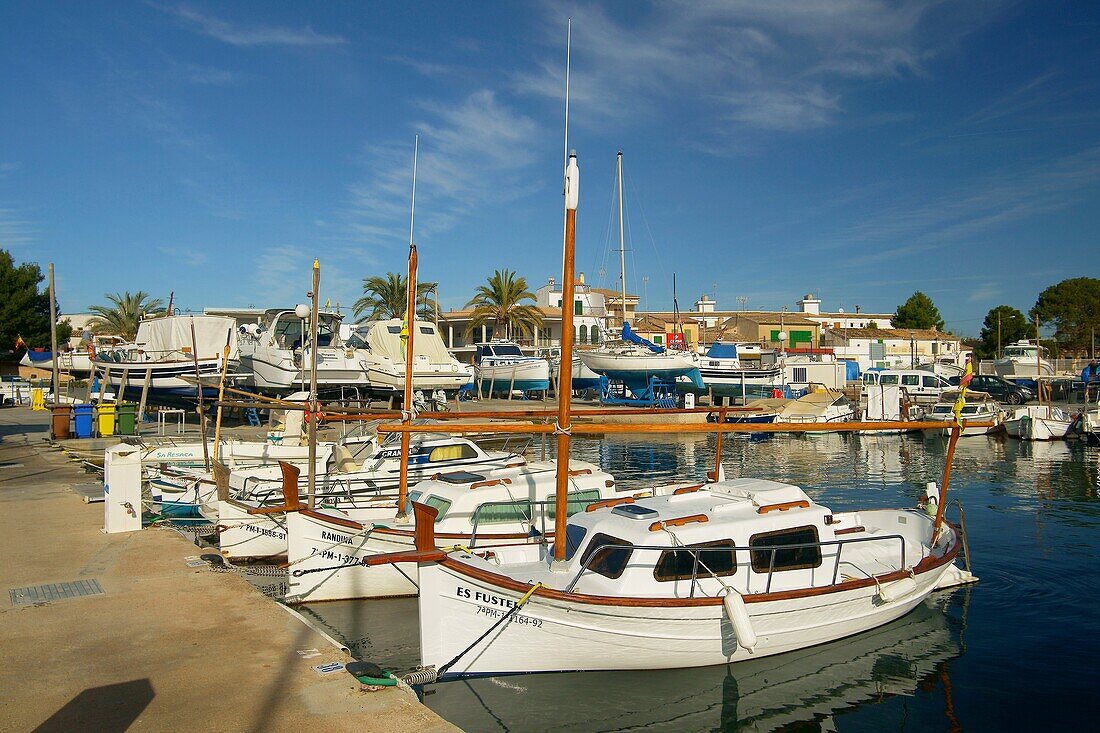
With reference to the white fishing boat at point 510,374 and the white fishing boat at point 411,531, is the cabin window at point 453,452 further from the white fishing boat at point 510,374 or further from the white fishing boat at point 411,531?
the white fishing boat at point 510,374

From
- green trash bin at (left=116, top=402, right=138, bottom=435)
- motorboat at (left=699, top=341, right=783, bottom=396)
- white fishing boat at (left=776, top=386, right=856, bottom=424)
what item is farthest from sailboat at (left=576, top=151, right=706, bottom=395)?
green trash bin at (left=116, top=402, right=138, bottom=435)

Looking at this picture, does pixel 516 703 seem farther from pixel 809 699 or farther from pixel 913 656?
pixel 913 656

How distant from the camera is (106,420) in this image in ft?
99.2

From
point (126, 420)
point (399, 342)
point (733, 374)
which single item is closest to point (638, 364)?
point (733, 374)

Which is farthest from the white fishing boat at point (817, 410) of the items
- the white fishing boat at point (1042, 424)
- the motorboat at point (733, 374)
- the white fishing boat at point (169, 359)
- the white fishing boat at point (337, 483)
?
the white fishing boat at point (169, 359)

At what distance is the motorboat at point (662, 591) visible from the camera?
909cm

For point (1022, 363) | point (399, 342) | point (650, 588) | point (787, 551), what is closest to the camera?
point (650, 588)

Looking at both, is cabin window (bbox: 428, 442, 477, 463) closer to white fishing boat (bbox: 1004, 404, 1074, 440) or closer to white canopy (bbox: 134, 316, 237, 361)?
white canopy (bbox: 134, 316, 237, 361)

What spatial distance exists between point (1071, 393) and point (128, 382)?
64.7 metres

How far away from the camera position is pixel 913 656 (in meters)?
11.3

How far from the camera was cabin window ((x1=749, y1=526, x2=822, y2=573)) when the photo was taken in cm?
1024

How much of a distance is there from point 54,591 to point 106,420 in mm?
22848

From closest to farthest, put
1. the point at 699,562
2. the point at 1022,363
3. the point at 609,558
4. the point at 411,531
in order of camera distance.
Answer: the point at 699,562
the point at 609,558
the point at 411,531
the point at 1022,363

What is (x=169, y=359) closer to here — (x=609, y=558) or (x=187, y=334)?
(x=187, y=334)
